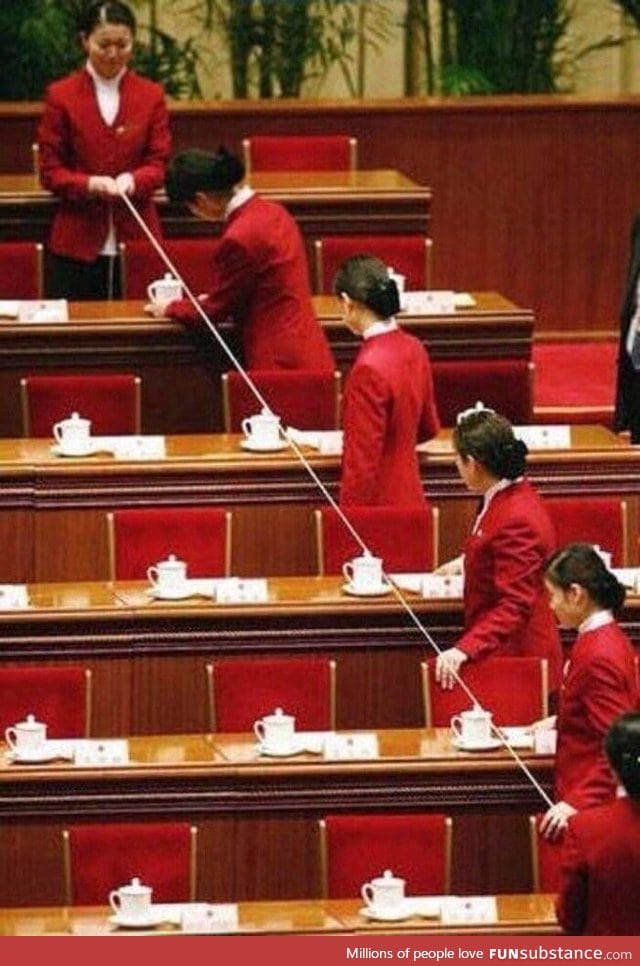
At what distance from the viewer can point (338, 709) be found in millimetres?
8758

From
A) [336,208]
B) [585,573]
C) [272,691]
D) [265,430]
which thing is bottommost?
[272,691]

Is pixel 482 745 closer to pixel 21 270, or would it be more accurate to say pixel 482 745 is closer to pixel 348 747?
pixel 348 747

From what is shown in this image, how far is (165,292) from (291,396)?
23.4 inches

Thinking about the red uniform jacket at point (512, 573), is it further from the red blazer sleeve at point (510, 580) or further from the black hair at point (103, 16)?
the black hair at point (103, 16)

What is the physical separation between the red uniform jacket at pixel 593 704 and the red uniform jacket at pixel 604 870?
1.82 ft

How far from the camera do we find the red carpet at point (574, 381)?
1066cm

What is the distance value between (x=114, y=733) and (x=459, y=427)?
1.14 metres

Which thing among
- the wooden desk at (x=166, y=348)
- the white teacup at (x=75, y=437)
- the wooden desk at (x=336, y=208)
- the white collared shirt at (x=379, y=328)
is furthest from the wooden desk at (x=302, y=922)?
the wooden desk at (x=336, y=208)

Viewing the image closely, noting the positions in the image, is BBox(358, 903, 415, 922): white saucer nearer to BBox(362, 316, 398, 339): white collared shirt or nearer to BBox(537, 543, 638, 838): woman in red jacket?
BBox(537, 543, 638, 838): woman in red jacket

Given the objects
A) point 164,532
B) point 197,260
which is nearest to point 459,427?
point 164,532

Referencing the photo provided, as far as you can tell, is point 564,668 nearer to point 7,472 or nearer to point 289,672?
point 289,672

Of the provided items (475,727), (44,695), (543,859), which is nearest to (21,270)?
(44,695)

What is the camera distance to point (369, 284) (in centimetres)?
884

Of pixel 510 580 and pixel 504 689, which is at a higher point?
pixel 510 580
